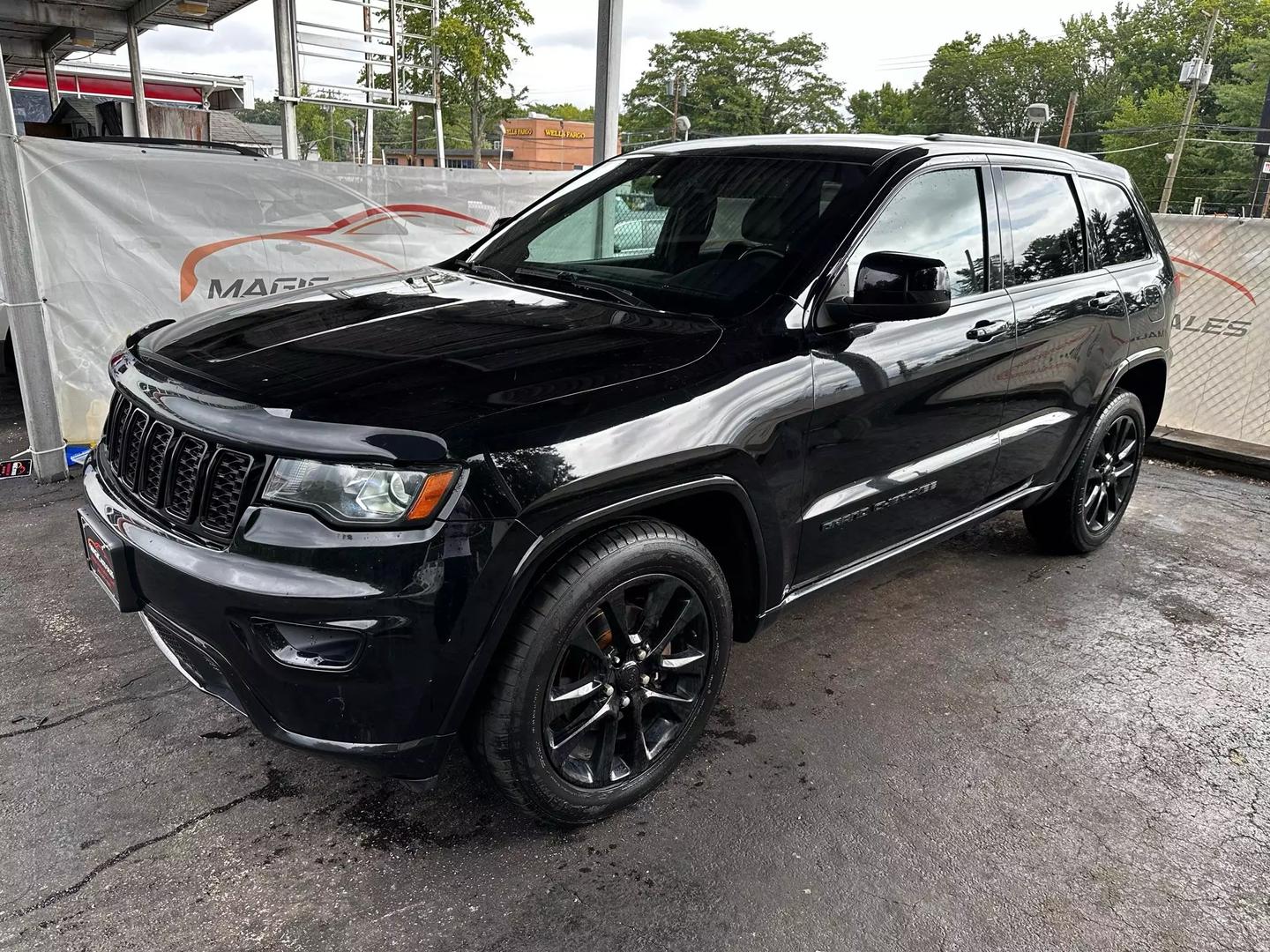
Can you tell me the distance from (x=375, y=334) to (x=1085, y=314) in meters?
2.98

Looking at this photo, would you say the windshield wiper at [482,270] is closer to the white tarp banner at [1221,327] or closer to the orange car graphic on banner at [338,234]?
the orange car graphic on banner at [338,234]

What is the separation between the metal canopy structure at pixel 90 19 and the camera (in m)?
11.8

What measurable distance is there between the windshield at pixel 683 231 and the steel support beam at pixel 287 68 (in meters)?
8.14

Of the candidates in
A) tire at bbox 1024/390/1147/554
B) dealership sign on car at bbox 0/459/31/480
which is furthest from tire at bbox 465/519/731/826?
dealership sign on car at bbox 0/459/31/480

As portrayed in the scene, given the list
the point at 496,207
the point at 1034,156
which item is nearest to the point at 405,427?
the point at 1034,156

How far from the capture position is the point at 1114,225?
4.25 m

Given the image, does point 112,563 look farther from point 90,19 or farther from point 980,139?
point 90,19

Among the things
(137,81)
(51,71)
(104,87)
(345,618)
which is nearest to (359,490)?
(345,618)

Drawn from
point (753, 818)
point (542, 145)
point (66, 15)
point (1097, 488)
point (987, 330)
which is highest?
point (542, 145)

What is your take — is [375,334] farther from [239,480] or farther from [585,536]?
[585,536]

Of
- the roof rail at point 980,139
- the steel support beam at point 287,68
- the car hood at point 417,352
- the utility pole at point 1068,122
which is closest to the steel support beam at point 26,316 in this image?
the car hood at point 417,352

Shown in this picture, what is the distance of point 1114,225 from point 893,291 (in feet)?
7.21

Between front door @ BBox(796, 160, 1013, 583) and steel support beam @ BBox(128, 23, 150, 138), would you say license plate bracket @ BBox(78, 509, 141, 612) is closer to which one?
front door @ BBox(796, 160, 1013, 583)

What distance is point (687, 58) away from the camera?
90.7 meters
